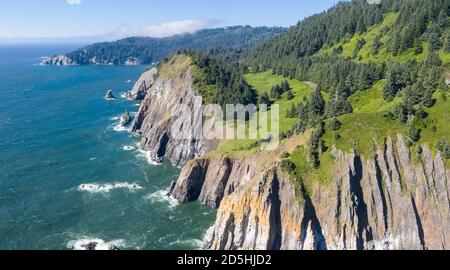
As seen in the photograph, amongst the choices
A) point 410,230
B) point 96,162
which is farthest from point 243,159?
point 96,162

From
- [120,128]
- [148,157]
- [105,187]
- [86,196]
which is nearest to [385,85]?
[148,157]

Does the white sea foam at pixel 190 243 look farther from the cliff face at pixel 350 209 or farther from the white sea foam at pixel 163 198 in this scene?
the white sea foam at pixel 163 198

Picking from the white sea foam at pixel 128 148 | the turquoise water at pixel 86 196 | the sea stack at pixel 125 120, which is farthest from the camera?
the sea stack at pixel 125 120

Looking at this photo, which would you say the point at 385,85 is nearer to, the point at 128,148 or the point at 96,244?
the point at 96,244

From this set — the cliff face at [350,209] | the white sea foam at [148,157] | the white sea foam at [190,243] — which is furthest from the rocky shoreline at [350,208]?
the white sea foam at [148,157]

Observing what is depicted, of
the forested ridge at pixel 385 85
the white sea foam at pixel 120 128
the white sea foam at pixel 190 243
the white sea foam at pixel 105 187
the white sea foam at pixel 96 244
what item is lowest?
the white sea foam at pixel 190 243

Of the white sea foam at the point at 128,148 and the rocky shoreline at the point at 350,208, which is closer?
the rocky shoreline at the point at 350,208
